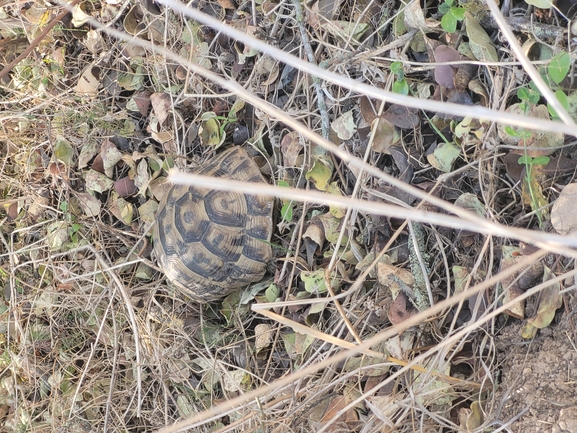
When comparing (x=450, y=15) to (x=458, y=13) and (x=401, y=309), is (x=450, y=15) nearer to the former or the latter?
(x=458, y=13)

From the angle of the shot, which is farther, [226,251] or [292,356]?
[226,251]

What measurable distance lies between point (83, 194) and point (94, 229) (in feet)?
0.47

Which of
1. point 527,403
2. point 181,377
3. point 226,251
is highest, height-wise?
point 527,403

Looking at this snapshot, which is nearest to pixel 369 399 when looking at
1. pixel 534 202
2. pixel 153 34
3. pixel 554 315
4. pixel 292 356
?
pixel 292 356

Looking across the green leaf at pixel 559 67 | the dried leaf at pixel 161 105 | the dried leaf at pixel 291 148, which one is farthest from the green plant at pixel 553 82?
the dried leaf at pixel 161 105

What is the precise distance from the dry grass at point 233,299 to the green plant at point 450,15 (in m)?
0.11

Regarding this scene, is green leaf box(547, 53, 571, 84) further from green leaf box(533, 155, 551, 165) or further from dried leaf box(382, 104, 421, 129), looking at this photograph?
dried leaf box(382, 104, 421, 129)

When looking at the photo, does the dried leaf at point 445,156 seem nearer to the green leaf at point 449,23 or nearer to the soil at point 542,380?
the green leaf at point 449,23

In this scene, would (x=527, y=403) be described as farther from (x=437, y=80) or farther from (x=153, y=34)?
(x=153, y=34)

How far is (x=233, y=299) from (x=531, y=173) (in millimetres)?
1031

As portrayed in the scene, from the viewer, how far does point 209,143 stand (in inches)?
71.6

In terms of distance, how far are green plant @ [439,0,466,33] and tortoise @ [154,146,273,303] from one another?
0.73m

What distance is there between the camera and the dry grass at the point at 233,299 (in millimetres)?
1292

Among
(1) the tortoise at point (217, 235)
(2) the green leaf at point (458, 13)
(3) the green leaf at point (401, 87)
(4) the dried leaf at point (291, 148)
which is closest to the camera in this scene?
(2) the green leaf at point (458, 13)
